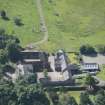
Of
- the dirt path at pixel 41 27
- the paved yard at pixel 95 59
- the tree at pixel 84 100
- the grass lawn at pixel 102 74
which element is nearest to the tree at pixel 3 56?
the dirt path at pixel 41 27

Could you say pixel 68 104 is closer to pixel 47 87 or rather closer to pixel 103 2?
pixel 47 87

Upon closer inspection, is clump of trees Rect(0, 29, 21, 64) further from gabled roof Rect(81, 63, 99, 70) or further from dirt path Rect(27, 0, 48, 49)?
gabled roof Rect(81, 63, 99, 70)

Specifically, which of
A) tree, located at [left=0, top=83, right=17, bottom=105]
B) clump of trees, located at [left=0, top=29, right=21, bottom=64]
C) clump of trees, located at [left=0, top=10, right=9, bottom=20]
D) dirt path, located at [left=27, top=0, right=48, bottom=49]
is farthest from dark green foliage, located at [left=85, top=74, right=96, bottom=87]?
clump of trees, located at [left=0, top=10, right=9, bottom=20]

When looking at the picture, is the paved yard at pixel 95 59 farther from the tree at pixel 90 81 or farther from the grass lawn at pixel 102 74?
the tree at pixel 90 81

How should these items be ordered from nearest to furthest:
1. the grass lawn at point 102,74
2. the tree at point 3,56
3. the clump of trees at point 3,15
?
1. the grass lawn at point 102,74
2. the tree at point 3,56
3. the clump of trees at point 3,15

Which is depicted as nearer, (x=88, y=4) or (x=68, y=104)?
(x=68, y=104)

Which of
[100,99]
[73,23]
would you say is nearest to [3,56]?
[100,99]

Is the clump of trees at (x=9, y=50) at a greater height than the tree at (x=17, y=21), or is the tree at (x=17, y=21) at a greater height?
the tree at (x=17, y=21)

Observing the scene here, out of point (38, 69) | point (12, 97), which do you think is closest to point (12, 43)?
point (38, 69)
